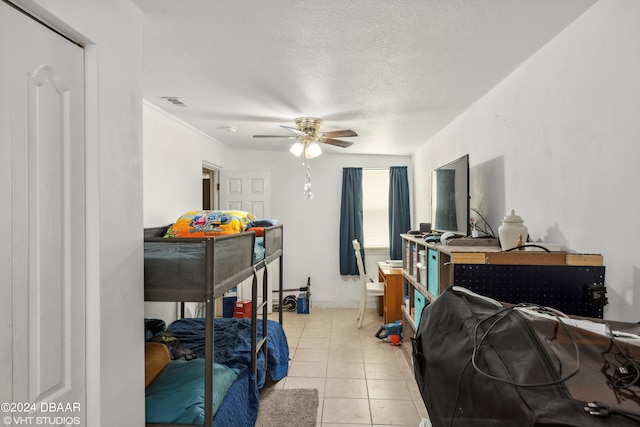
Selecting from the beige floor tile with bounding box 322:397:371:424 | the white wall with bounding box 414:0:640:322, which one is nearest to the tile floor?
the beige floor tile with bounding box 322:397:371:424

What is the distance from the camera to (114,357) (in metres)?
1.53

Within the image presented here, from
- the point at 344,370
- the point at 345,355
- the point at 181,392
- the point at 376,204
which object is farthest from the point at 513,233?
the point at 376,204

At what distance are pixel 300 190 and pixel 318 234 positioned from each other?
76 centimetres

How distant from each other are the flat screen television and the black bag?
1.58 m

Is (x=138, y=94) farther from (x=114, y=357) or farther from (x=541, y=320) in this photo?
(x=541, y=320)

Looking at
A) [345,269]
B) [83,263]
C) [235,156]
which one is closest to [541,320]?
[83,263]

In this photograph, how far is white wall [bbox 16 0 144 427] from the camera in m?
1.42

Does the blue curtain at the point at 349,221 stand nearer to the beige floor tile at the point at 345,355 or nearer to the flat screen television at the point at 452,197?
the beige floor tile at the point at 345,355

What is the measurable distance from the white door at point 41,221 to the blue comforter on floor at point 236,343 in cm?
140

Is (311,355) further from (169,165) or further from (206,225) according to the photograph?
(169,165)

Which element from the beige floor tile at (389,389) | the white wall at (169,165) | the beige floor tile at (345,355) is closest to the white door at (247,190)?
the white wall at (169,165)

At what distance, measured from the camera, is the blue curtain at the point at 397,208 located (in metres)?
5.53

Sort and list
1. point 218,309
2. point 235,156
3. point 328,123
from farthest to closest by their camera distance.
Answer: point 235,156 < point 218,309 < point 328,123

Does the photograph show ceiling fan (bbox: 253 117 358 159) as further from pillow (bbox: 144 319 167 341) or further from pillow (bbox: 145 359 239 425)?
pillow (bbox: 145 359 239 425)
